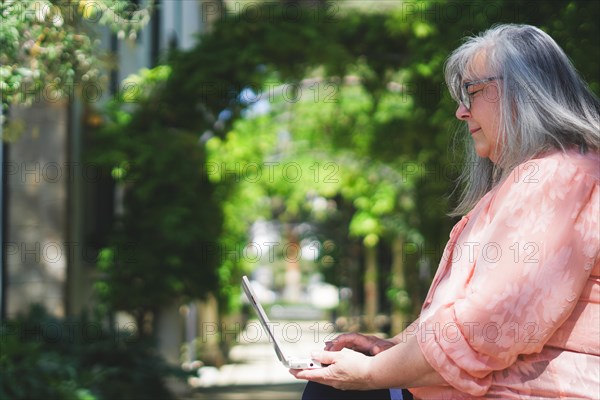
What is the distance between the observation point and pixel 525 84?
173 cm

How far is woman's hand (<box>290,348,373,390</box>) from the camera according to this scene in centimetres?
179

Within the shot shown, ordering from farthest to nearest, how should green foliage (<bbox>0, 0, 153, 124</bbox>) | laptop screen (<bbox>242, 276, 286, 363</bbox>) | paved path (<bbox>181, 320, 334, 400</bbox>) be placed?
paved path (<bbox>181, 320, 334, 400</bbox>) < green foliage (<bbox>0, 0, 153, 124</bbox>) < laptop screen (<bbox>242, 276, 286, 363</bbox>)

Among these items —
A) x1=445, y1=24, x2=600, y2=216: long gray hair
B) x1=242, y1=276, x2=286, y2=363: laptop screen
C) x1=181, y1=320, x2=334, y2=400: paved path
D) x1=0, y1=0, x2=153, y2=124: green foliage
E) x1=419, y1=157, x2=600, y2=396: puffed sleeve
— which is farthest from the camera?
x1=181, y1=320, x2=334, y2=400: paved path

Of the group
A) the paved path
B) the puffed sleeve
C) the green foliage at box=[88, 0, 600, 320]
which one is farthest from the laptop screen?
the paved path

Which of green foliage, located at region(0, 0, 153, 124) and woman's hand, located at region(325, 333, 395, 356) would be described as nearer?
woman's hand, located at region(325, 333, 395, 356)

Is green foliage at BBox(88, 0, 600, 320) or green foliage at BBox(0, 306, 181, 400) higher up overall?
green foliage at BBox(88, 0, 600, 320)

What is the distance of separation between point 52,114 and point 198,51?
1575 mm

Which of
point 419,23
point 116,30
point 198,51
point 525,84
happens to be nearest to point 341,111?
point 198,51

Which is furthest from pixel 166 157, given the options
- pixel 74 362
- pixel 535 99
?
pixel 535 99

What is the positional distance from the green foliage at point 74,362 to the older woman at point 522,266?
442 cm

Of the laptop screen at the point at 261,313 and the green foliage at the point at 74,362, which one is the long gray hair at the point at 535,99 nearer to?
the laptop screen at the point at 261,313

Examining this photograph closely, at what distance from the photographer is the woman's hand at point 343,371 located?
1789 mm

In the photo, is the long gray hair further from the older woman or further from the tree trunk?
the tree trunk

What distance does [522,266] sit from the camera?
1.60 metres
